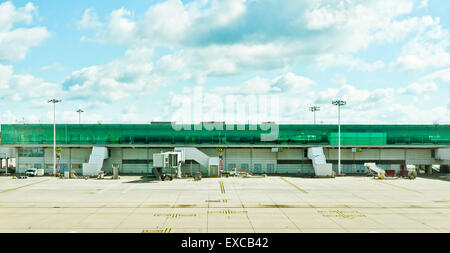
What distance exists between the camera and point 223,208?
121 ft

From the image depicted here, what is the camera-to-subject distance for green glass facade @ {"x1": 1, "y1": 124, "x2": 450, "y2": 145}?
79.4 m

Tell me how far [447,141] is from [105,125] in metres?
80.0

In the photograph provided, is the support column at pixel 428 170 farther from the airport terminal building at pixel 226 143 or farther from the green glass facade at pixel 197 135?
the green glass facade at pixel 197 135

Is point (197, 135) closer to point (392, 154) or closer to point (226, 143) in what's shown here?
point (226, 143)

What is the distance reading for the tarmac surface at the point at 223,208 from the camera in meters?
28.5

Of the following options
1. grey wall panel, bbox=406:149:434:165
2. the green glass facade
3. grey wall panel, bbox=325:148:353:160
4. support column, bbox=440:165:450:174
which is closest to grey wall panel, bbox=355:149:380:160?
grey wall panel, bbox=325:148:353:160

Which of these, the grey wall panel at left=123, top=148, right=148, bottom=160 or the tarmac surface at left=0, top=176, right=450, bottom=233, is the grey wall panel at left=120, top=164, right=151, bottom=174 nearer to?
the grey wall panel at left=123, top=148, right=148, bottom=160

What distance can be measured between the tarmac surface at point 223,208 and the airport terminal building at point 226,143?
23485 millimetres

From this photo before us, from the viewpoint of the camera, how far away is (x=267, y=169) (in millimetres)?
79938

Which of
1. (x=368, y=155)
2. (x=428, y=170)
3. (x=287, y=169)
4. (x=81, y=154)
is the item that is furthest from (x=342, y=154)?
(x=81, y=154)

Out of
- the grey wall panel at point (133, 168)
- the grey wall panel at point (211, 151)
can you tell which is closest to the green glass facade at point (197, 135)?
the grey wall panel at point (211, 151)

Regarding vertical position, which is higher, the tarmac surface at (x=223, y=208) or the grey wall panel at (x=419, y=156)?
the grey wall panel at (x=419, y=156)

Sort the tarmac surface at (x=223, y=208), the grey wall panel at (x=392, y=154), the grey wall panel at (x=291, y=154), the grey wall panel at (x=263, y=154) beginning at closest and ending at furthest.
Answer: the tarmac surface at (x=223, y=208)
the grey wall panel at (x=263, y=154)
the grey wall panel at (x=291, y=154)
the grey wall panel at (x=392, y=154)

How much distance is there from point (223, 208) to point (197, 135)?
145 ft
